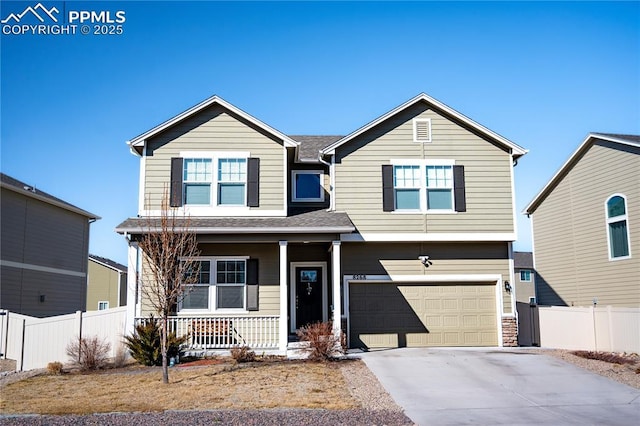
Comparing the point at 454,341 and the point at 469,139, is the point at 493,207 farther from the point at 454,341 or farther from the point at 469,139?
the point at 454,341

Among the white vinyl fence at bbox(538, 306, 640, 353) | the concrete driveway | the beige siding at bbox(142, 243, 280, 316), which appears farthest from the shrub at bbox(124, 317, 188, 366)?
the white vinyl fence at bbox(538, 306, 640, 353)

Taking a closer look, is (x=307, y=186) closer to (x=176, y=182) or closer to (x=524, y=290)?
(x=176, y=182)

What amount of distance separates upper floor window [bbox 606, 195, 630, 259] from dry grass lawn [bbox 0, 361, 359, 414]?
11.2 metres

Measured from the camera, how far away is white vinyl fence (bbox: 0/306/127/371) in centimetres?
1452

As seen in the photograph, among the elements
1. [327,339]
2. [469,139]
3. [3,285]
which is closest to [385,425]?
[327,339]

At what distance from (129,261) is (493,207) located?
10364mm

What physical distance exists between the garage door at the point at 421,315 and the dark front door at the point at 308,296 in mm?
1337

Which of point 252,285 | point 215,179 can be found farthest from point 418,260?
point 215,179

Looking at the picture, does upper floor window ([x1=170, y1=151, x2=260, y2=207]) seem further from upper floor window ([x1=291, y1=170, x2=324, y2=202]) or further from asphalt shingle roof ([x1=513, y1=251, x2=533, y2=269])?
asphalt shingle roof ([x1=513, y1=251, x2=533, y2=269])

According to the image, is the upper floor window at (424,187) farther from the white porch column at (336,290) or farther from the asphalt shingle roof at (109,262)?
the asphalt shingle roof at (109,262)

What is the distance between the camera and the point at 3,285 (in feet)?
68.8

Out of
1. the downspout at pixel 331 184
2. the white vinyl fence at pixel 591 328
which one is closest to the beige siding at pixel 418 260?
the downspout at pixel 331 184

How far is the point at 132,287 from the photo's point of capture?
15.7 meters

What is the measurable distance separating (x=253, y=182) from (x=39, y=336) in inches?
266
